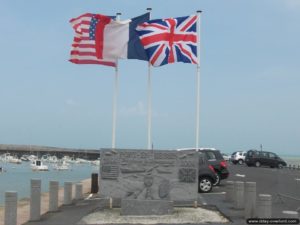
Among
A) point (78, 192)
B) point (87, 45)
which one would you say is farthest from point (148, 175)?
point (78, 192)

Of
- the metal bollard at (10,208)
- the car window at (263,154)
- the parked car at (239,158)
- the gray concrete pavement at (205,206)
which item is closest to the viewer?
the metal bollard at (10,208)

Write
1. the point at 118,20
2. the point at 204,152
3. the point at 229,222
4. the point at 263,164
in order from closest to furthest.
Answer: the point at 229,222 < the point at 118,20 < the point at 204,152 < the point at 263,164

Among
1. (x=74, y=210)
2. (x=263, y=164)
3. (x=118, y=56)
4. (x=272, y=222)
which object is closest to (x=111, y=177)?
(x=74, y=210)

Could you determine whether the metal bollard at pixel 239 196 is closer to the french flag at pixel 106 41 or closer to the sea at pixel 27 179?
the french flag at pixel 106 41

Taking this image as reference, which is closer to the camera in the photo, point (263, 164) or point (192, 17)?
point (192, 17)

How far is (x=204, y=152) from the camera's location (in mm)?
25625

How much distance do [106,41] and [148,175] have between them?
4610 millimetres

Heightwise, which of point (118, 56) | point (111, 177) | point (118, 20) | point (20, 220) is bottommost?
point (20, 220)

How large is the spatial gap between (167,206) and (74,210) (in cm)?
364

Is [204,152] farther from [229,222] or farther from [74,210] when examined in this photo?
[229,222]

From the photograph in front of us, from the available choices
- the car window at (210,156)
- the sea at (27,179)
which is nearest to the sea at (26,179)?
the sea at (27,179)

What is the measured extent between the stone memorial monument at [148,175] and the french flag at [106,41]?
3.37 meters

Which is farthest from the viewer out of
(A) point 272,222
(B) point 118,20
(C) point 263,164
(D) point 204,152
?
(C) point 263,164

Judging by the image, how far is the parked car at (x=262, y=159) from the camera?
2253 inches
